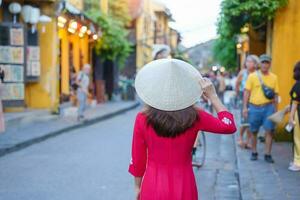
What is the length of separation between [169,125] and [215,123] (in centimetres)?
33

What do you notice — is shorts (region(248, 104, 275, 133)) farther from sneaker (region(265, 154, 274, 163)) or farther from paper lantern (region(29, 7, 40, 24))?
paper lantern (region(29, 7, 40, 24))

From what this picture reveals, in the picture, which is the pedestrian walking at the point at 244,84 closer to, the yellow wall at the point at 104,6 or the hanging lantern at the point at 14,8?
the hanging lantern at the point at 14,8

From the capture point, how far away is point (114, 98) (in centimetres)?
3309

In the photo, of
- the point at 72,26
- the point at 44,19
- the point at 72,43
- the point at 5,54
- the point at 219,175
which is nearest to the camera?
the point at 219,175

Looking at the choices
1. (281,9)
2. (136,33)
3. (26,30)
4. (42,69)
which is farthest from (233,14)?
(136,33)

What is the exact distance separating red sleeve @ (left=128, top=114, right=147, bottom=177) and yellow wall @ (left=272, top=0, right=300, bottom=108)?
26.9 ft

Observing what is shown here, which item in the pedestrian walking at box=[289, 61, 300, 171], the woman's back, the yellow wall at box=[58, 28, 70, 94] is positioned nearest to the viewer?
the woman's back

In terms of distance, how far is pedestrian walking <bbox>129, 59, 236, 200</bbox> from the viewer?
354 cm

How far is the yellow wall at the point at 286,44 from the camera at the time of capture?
11398 mm

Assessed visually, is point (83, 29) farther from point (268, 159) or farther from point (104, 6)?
point (268, 159)

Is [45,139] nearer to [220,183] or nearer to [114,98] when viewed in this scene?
[220,183]

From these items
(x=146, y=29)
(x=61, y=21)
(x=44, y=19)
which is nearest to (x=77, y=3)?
(x=61, y=21)

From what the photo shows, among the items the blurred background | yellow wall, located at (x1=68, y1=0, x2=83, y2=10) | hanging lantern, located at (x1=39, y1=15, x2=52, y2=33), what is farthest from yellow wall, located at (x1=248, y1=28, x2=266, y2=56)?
yellow wall, located at (x1=68, y1=0, x2=83, y2=10)

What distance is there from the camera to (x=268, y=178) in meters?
8.25
